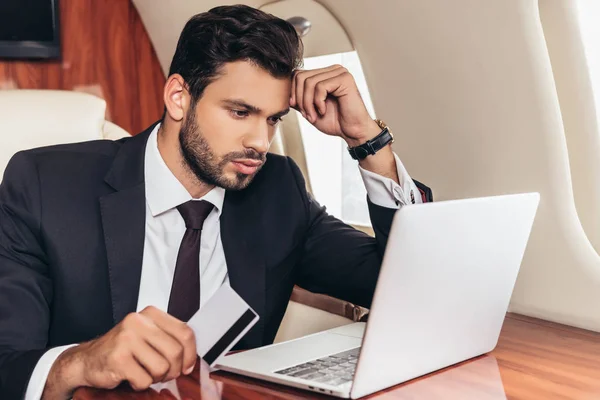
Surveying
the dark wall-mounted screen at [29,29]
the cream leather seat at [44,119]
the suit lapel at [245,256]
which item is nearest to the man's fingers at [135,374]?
the suit lapel at [245,256]

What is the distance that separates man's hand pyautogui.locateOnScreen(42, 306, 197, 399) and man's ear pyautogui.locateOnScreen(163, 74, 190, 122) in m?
0.68

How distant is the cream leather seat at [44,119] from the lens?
65.1 inches

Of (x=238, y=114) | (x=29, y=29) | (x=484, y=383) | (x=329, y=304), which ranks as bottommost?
(x=329, y=304)

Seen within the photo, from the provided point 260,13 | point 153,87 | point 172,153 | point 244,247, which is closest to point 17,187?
point 172,153

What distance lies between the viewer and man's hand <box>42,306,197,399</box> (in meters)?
0.92

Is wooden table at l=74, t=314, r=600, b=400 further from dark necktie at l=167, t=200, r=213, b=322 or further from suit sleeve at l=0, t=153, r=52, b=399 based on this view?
dark necktie at l=167, t=200, r=213, b=322

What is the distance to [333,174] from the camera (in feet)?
8.36

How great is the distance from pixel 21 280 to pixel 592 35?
130 cm

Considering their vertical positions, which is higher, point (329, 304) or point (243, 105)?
point (243, 105)

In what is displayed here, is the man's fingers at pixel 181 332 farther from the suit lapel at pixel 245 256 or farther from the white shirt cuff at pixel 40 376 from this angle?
the suit lapel at pixel 245 256

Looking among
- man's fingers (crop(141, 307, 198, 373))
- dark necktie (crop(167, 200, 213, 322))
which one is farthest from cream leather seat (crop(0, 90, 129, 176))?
man's fingers (crop(141, 307, 198, 373))

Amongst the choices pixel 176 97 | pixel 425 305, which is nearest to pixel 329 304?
pixel 176 97

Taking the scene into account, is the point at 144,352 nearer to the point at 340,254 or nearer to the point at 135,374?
the point at 135,374

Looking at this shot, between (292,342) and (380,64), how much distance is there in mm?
973
